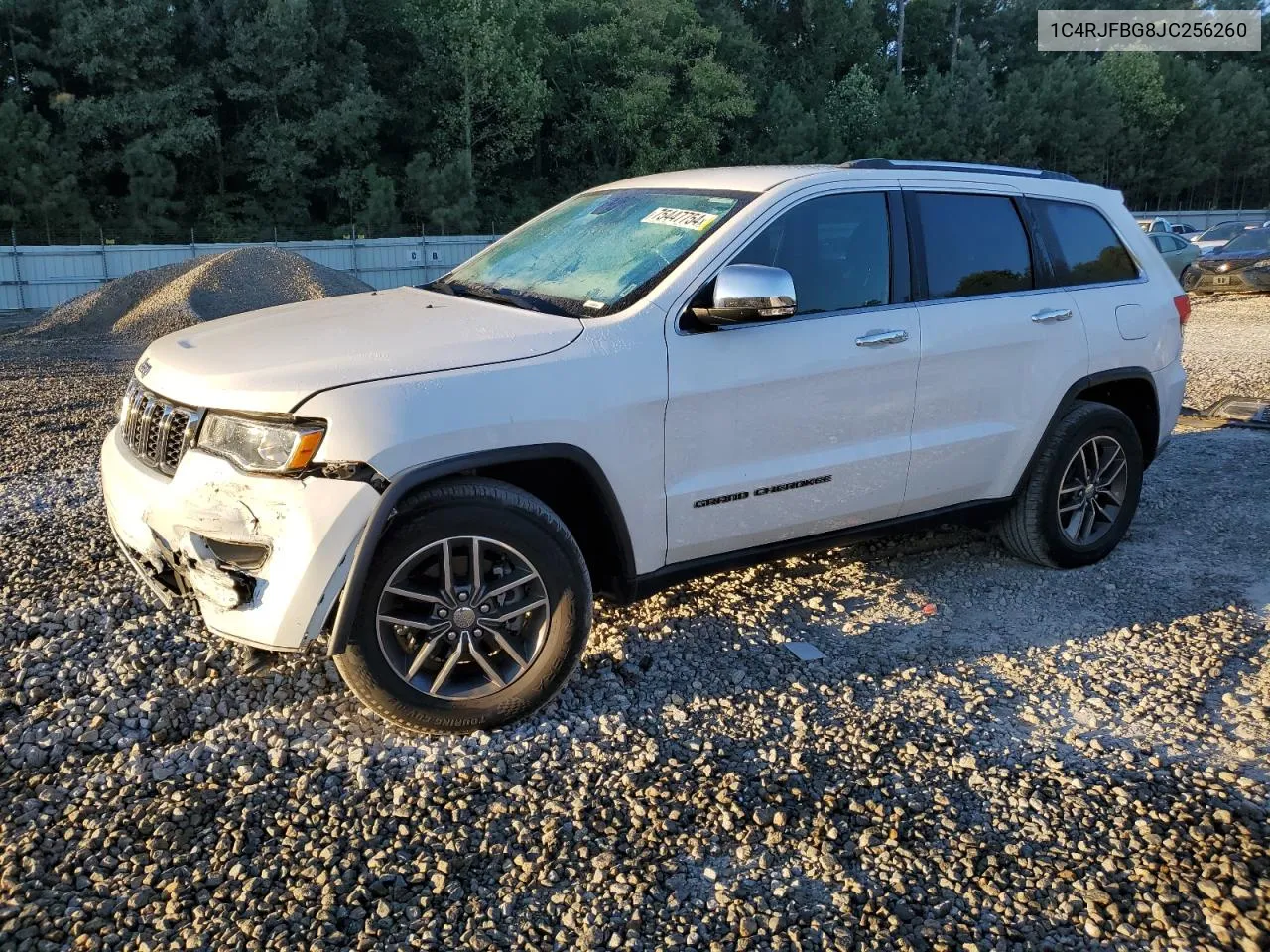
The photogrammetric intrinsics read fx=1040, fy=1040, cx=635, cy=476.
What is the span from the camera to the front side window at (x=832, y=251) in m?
4.02

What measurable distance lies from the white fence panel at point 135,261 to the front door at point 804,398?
767 inches

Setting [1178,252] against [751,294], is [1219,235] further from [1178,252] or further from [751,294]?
[751,294]

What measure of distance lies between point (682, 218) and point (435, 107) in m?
42.1

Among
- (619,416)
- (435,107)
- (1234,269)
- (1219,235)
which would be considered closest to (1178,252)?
(1234,269)

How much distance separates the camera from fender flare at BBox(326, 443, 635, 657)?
10.2ft

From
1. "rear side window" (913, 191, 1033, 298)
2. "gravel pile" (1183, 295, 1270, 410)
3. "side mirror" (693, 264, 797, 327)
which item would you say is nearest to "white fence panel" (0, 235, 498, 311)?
"gravel pile" (1183, 295, 1270, 410)

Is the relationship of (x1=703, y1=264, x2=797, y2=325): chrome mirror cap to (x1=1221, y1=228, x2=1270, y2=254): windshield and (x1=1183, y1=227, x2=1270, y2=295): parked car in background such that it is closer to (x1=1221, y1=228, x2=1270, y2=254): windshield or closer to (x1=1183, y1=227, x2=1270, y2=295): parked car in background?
(x1=1183, y1=227, x2=1270, y2=295): parked car in background

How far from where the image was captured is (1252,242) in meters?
20.5

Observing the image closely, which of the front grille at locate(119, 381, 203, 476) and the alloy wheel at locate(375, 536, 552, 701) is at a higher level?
the front grille at locate(119, 381, 203, 476)

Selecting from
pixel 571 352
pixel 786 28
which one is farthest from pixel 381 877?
pixel 786 28

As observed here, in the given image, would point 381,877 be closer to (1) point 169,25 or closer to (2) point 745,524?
(2) point 745,524

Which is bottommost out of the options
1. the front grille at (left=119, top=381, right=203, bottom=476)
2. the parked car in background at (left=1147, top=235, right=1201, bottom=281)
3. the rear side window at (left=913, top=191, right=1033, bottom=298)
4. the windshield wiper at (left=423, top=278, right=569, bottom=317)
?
the parked car in background at (left=1147, top=235, right=1201, bottom=281)

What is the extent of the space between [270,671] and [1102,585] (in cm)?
373

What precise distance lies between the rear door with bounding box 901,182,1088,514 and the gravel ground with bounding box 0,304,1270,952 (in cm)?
67
